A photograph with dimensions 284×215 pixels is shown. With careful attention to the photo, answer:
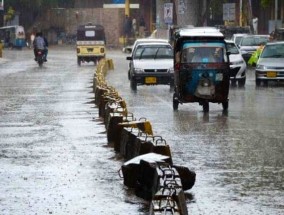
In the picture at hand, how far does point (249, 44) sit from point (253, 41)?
422mm

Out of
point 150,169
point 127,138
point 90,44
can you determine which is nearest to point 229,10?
point 90,44

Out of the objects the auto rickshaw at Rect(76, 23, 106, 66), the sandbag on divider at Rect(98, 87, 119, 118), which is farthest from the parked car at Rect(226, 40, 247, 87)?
the auto rickshaw at Rect(76, 23, 106, 66)

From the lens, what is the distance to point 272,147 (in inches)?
739

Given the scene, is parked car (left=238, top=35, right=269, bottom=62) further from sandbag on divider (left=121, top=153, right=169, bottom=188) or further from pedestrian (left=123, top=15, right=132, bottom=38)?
sandbag on divider (left=121, top=153, right=169, bottom=188)

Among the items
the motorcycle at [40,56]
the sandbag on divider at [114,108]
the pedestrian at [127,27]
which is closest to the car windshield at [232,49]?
the motorcycle at [40,56]

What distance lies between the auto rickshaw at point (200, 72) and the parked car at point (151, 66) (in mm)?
8795

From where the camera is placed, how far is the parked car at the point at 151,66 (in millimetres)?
37031

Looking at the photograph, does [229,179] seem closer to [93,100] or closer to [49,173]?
[49,173]

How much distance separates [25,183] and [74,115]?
11.4 metres

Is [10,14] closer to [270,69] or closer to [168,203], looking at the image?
[270,69]

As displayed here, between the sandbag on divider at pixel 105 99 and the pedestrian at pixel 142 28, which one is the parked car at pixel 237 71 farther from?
the pedestrian at pixel 142 28

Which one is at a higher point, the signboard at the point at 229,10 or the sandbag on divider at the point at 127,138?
the sandbag on divider at the point at 127,138

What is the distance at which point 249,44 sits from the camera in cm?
5466

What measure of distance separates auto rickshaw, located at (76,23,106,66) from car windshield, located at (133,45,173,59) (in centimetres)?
2138
